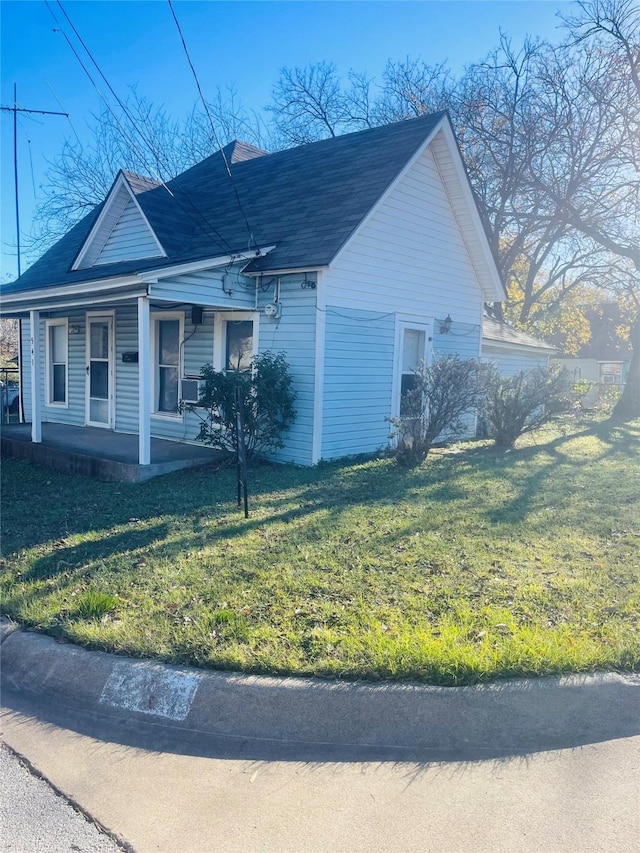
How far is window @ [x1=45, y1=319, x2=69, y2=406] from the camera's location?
1460cm

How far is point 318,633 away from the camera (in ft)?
13.0

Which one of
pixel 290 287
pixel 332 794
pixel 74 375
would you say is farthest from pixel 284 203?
pixel 332 794

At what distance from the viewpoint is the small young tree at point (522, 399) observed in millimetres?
11648

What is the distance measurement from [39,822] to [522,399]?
34.6ft

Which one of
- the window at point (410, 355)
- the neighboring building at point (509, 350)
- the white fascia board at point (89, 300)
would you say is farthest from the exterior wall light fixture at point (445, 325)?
the white fascia board at point (89, 300)

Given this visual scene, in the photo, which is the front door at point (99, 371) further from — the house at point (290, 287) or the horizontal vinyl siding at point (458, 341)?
the horizontal vinyl siding at point (458, 341)

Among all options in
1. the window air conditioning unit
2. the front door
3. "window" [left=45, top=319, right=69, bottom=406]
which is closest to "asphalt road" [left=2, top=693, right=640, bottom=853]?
the window air conditioning unit

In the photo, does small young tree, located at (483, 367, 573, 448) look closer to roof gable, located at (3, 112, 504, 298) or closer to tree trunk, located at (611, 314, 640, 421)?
roof gable, located at (3, 112, 504, 298)

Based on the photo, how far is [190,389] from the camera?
1155 cm

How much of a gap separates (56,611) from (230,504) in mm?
3195

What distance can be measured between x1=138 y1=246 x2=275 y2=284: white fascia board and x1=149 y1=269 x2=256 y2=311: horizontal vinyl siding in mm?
128

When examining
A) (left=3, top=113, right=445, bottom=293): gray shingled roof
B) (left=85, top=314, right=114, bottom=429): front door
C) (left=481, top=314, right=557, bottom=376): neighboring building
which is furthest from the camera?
(left=481, top=314, right=557, bottom=376): neighboring building

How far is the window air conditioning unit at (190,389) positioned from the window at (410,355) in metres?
3.81

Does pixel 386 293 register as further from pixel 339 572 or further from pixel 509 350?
pixel 339 572
